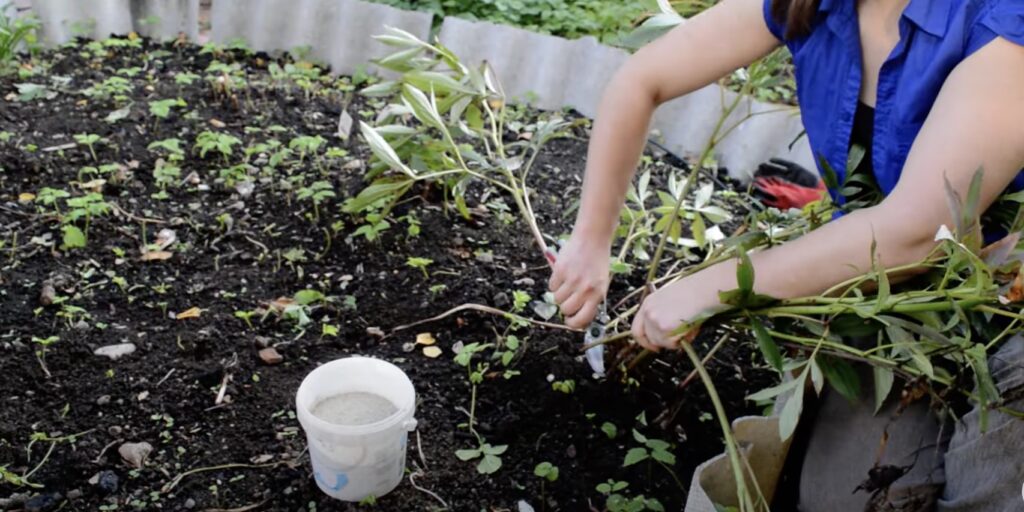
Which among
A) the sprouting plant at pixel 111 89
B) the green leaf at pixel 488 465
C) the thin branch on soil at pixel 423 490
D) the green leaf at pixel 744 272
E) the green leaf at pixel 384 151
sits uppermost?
the green leaf at pixel 744 272

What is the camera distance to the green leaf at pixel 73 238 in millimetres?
1959

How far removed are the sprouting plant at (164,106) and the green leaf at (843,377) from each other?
6.36ft

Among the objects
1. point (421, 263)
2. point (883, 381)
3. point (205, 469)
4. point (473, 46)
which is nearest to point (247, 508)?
point (205, 469)

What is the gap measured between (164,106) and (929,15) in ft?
6.68

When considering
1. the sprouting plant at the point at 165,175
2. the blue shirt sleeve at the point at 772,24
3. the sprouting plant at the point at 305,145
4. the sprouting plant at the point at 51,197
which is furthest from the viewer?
the sprouting plant at the point at 305,145

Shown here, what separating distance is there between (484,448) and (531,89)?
1594 millimetres

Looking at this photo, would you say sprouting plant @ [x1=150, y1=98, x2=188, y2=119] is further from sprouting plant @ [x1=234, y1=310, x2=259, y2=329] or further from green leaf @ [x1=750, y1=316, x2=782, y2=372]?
green leaf @ [x1=750, y1=316, x2=782, y2=372]

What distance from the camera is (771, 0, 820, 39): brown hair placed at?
126cm

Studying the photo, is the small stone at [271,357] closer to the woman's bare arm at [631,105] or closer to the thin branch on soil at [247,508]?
the thin branch on soil at [247,508]

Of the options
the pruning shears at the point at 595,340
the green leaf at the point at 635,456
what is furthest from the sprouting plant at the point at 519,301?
the green leaf at the point at 635,456

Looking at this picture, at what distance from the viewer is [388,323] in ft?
5.94

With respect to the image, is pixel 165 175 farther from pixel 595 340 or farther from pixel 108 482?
pixel 595 340

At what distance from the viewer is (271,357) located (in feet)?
5.55

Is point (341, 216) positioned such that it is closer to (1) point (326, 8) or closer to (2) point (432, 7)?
(1) point (326, 8)
